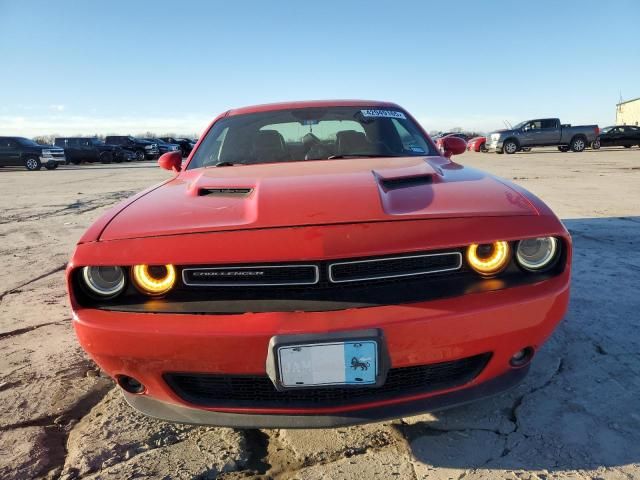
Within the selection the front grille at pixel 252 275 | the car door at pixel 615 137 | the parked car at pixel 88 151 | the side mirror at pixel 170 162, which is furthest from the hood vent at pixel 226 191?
the car door at pixel 615 137

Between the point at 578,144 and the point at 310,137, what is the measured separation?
2366 cm

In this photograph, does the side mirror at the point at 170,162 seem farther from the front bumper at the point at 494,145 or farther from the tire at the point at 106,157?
the tire at the point at 106,157

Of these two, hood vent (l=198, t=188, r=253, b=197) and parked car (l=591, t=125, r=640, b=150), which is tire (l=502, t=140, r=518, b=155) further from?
hood vent (l=198, t=188, r=253, b=197)

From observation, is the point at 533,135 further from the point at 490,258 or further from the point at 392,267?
the point at 392,267

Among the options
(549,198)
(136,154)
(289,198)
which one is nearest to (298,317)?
(289,198)

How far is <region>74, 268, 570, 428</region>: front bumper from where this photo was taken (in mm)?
1362

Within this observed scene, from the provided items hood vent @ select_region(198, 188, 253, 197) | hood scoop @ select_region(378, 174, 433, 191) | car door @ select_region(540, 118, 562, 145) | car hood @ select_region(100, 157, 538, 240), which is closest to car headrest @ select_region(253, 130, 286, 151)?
car hood @ select_region(100, 157, 538, 240)

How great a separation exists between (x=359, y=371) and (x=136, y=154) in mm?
29535

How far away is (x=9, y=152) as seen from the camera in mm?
20297

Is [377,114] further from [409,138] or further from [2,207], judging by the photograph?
[2,207]

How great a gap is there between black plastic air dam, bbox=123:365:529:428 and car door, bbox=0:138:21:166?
76.4 feet

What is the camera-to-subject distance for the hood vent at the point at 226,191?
5.93 ft

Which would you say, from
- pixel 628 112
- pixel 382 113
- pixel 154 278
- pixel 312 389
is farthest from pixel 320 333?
pixel 628 112

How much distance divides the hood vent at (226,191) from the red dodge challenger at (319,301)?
0.45 ft
